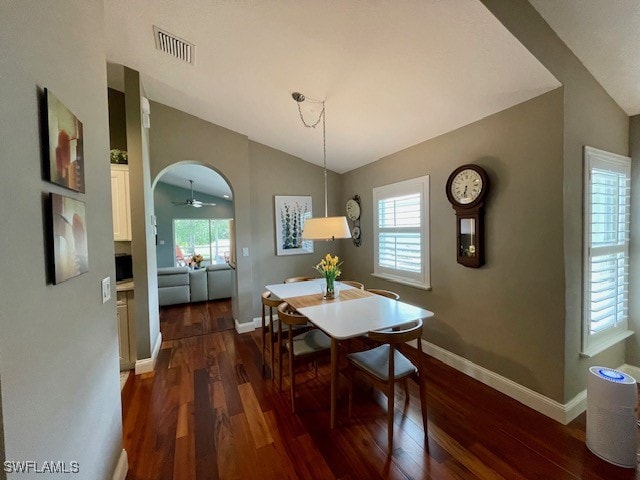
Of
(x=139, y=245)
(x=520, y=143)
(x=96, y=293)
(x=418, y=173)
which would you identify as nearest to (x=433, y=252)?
(x=418, y=173)

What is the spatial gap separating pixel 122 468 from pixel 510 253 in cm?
311

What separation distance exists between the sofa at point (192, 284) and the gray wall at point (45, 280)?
4.00 m

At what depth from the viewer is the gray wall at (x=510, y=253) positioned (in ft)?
6.37

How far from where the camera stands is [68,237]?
102cm

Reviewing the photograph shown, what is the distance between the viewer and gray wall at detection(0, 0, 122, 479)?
0.71m

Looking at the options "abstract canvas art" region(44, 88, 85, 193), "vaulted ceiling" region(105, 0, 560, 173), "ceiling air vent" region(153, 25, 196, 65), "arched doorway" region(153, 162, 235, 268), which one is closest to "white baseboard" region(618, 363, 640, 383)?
"vaulted ceiling" region(105, 0, 560, 173)

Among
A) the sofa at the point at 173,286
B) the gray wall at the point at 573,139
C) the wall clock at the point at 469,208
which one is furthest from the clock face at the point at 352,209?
the sofa at the point at 173,286

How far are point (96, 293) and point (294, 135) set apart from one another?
9.29ft

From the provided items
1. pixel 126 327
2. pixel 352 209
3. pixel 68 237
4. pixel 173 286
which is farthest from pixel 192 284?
pixel 68 237

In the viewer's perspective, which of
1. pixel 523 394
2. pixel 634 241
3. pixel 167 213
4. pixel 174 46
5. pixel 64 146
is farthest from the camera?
pixel 167 213

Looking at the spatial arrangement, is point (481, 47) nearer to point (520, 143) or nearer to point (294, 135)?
point (520, 143)

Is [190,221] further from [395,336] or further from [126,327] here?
[395,336]

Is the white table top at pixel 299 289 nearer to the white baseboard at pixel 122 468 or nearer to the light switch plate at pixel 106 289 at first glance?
the light switch plate at pixel 106 289

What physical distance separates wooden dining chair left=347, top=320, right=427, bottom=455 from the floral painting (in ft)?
8.14
